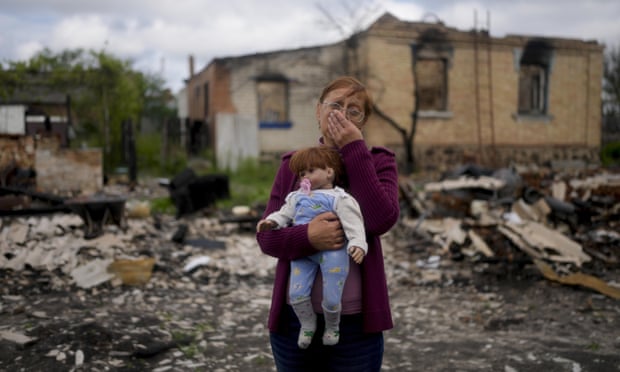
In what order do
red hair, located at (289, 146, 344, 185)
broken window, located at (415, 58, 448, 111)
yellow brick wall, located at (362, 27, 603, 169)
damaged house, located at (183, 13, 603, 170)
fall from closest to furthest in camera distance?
red hair, located at (289, 146, 344, 185) < damaged house, located at (183, 13, 603, 170) < yellow brick wall, located at (362, 27, 603, 169) < broken window, located at (415, 58, 448, 111)

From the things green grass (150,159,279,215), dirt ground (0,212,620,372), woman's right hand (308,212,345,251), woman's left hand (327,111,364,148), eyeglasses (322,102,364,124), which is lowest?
dirt ground (0,212,620,372)

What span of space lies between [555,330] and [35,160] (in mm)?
10429

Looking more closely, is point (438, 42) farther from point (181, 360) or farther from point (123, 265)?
point (181, 360)

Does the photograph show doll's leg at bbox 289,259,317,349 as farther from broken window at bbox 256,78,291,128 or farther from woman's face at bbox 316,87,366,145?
broken window at bbox 256,78,291,128

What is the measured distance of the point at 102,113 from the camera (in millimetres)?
16297

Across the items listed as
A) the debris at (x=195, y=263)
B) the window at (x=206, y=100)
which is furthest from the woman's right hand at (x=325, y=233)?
the window at (x=206, y=100)

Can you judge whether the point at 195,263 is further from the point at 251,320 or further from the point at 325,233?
the point at 325,233

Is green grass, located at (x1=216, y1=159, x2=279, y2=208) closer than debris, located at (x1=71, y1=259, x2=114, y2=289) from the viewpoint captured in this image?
No

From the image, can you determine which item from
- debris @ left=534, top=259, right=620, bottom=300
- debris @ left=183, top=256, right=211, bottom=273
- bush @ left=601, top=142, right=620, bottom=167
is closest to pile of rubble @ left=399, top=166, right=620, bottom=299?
debris @ left=534, top=259, right=620, bottom=300

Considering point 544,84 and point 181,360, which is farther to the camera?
point 544,84

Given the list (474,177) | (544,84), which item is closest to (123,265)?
(474,177)

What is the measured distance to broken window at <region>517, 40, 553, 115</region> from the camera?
1986 cm

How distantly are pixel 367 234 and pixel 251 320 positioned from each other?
3777 mm

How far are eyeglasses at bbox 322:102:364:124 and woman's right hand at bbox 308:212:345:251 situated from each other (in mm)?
429
